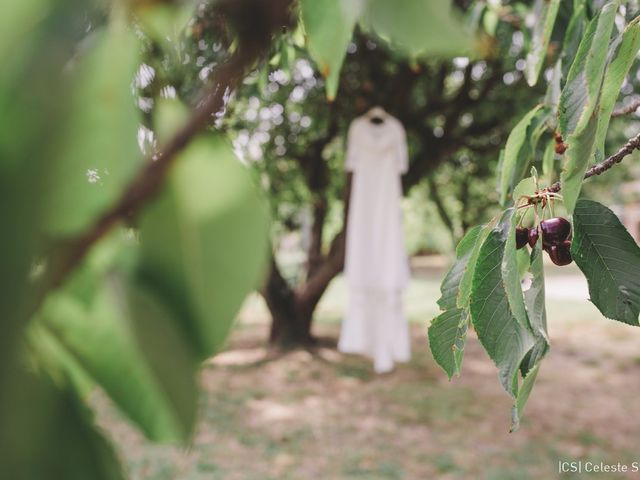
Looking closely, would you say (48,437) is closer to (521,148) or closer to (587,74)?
(587,74)

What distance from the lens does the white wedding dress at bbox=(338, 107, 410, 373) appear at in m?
4.04

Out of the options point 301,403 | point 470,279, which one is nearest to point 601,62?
point 470,279

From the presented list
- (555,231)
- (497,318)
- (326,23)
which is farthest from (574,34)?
(326,23)

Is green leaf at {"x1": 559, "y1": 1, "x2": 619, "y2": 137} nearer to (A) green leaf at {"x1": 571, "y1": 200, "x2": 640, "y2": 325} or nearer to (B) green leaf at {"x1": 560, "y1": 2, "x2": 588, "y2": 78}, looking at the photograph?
(A) green leaf at {"x1": 571, "y1": 200, "x2": 640, "y2": 325}

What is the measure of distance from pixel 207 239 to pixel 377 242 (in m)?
4.06

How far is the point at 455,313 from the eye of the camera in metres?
0.62

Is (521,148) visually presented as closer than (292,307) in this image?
Yes

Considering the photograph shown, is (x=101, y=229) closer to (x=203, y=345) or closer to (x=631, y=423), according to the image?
(x=203, y=345)

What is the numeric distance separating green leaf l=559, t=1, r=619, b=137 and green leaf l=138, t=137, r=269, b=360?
0.30 metres

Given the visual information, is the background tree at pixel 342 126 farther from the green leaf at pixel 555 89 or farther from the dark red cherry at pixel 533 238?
the dark red cherry at pixel 533 238

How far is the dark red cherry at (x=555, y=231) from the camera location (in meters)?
0.72

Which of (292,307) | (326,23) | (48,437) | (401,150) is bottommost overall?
(292,307)

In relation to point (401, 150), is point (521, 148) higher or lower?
higher

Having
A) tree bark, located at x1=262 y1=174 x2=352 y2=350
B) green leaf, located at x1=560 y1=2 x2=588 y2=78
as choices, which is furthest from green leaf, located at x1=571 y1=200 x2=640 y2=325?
tree bark, located at x1=262 y1=174 x2=352 y2=350
